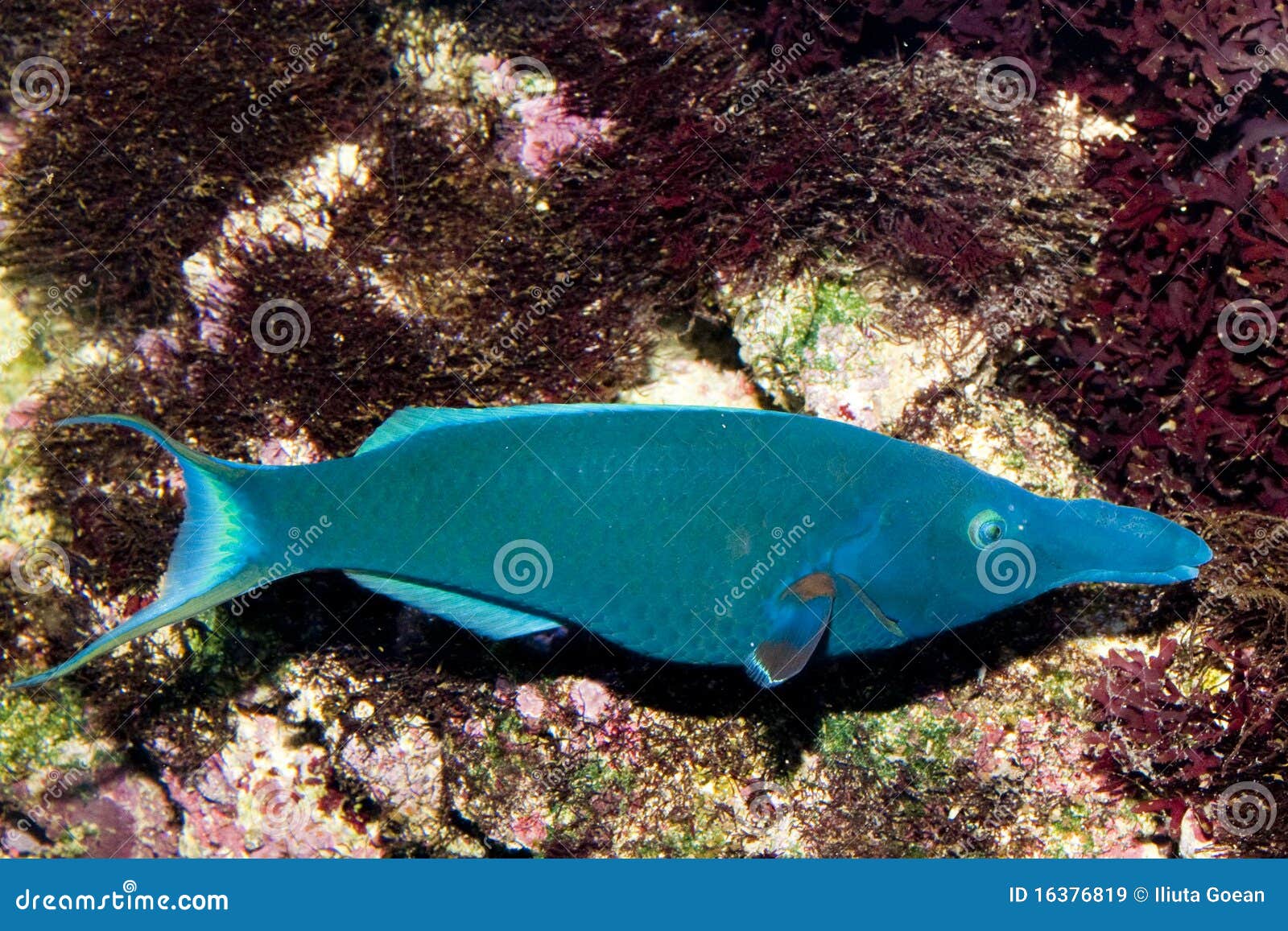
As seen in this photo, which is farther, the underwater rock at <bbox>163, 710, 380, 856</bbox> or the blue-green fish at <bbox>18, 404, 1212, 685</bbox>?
the underwater rock at <bbox>163, 710, 380, 856</bbox>

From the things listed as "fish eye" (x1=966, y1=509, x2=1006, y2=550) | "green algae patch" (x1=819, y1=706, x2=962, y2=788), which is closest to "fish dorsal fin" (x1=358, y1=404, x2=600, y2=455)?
"fish eye" (x1=966, y1=509, x2=1006, y2=550)

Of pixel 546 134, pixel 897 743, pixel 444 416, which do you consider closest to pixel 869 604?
pixel 897 743

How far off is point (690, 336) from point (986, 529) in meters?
1.60

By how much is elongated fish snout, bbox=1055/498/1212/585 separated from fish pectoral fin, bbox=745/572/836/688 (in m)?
0.76

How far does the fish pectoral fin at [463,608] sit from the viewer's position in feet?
9.16

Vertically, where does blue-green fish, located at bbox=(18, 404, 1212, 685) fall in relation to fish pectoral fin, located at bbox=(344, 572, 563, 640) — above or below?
above

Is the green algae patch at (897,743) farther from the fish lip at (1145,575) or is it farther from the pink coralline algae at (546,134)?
the pink coralline algae at (546,134)

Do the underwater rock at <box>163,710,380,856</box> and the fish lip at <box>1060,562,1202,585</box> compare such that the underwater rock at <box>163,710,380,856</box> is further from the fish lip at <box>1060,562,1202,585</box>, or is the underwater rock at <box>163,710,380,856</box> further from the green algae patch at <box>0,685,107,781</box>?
the fish lip at <box>1060,562,1202,585</box>

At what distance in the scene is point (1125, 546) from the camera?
259cm

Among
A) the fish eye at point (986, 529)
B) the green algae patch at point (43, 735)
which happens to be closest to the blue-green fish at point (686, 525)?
the fish eye at point (986, 529)

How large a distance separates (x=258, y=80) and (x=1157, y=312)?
4.05m

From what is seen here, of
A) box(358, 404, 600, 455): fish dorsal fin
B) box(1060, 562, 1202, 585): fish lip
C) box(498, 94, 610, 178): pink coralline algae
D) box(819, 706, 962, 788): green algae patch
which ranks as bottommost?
box(819, 706, 962, 788): green algae patch

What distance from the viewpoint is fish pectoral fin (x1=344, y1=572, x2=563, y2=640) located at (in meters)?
2.79

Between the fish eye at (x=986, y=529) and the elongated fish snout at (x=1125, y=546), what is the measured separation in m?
0.18
